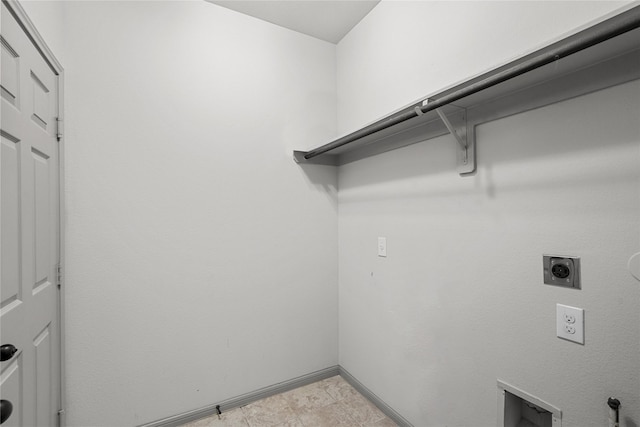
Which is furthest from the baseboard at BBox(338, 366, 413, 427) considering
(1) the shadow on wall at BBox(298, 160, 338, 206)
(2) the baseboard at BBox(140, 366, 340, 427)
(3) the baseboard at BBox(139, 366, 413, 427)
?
(1) the shadow on wall at BBox(298, 160, 338, 206)

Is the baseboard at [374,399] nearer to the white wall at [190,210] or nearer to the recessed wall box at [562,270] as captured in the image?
the white wall at [190,210]

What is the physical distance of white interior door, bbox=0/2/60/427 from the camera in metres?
1.02

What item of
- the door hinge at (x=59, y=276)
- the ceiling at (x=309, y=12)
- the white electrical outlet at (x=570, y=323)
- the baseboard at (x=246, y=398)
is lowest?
the baseboard at (x=246, y=398)

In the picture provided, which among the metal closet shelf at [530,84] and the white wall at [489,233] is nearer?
the metal closet shelf at [530,84]

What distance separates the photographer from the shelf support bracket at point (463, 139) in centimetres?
138

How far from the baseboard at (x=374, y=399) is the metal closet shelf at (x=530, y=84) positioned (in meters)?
Answer: 1.55

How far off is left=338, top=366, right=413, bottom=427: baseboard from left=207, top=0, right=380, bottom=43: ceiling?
2.78 metres

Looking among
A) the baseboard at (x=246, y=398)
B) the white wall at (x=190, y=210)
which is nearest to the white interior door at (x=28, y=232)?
the white wall at (x=190, y=210)

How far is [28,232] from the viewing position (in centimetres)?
118

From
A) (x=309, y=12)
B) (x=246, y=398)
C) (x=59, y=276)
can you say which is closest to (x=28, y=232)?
(x=59, y=276)

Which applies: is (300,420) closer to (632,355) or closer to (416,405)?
(416,405)

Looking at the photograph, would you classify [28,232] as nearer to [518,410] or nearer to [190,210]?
[190,210]

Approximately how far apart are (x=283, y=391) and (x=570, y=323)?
6.26 feet

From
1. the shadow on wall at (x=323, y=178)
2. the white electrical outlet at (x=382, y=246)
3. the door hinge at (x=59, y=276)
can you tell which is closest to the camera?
the door hinge at (x=59, y=276)
